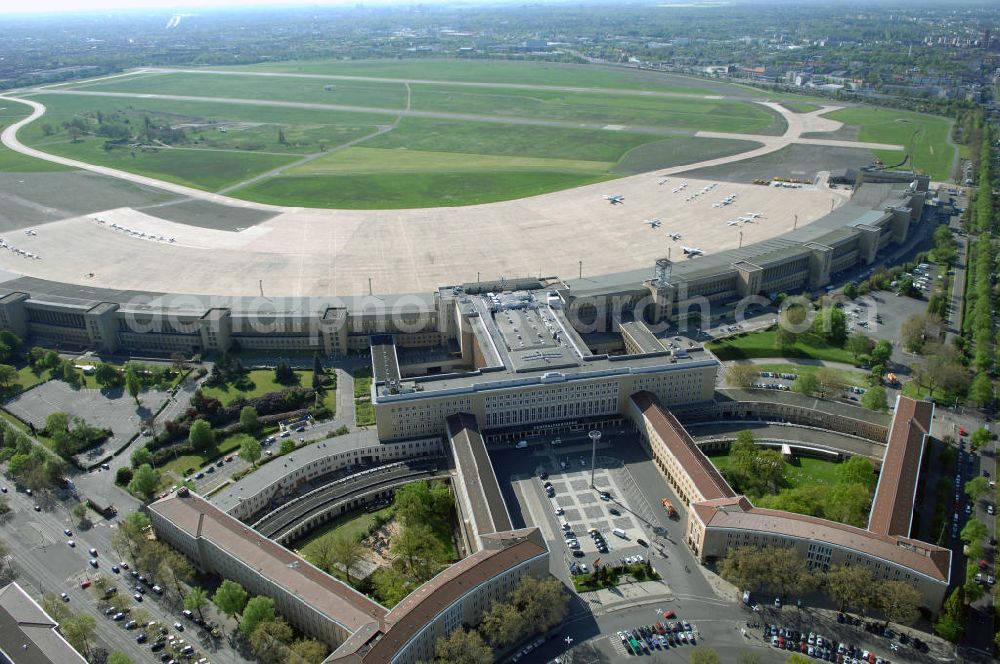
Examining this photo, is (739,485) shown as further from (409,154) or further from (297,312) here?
(409,154)

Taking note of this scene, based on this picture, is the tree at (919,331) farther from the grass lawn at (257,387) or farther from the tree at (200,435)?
the tree at (200,435)

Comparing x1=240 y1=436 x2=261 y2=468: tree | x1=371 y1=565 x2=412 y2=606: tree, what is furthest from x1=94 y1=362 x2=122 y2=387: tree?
x1=371 y1=565 x2=412 y2=606: tree

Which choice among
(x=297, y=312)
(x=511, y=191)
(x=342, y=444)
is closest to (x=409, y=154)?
(x=511, y=191)

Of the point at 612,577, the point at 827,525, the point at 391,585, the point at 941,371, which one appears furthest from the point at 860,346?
the point at 391,585

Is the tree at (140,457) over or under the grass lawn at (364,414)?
over

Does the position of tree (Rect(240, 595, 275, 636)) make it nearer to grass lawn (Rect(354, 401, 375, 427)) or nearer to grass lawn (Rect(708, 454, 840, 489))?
grass lawn (Rect(354, 401, 375, 427))

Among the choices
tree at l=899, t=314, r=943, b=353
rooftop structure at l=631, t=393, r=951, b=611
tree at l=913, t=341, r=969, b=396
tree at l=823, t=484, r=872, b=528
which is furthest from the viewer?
tree at l=899, t=314, r=943, b=353

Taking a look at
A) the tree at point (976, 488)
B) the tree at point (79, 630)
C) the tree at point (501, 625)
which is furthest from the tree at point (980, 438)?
the tree at point (79, 630)
